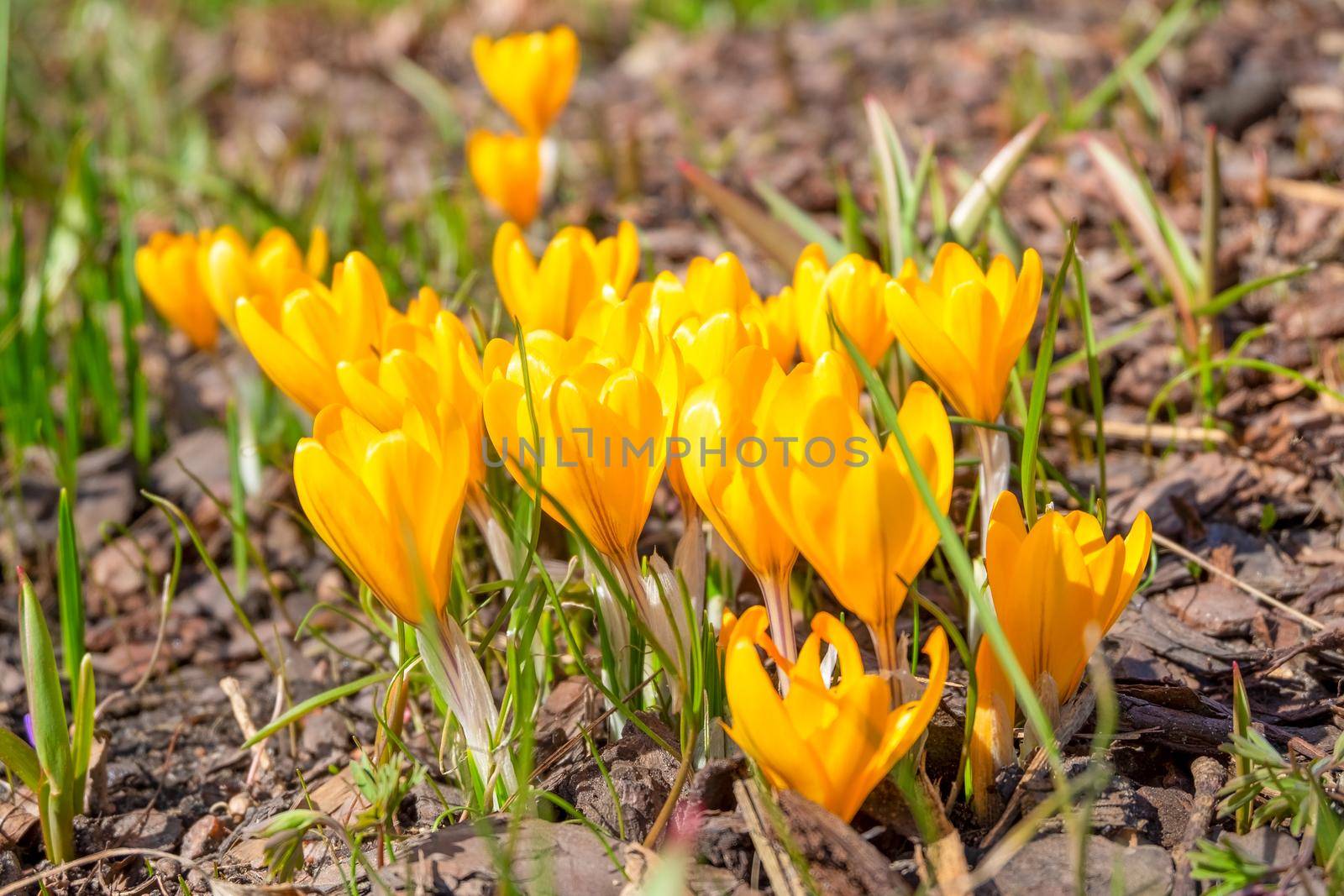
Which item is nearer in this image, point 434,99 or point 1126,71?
point 1126,71

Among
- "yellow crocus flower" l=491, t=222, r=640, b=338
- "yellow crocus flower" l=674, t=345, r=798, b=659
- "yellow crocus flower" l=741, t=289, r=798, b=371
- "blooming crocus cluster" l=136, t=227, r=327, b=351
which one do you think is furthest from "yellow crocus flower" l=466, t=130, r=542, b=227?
"yellow crocus flower" l=674, t=345, r=798, b=659

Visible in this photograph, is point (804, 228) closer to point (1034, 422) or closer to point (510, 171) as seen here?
point (510, 171)

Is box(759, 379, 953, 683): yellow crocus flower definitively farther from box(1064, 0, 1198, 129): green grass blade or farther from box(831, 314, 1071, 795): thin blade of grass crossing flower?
box(1064, 0, 1198, 129): green grass blade

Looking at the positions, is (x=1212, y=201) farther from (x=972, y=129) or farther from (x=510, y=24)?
(x=510, y=24)

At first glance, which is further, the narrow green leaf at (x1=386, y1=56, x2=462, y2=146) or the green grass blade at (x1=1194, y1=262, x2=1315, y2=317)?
the narrow green leaf at (x1=386, y1=56, x2=462, y2=146)

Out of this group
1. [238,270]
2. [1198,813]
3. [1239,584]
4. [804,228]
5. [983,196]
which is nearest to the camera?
[1198,813]

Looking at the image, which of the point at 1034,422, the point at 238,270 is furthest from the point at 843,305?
the point at 238,270

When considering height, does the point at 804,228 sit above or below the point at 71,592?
above
